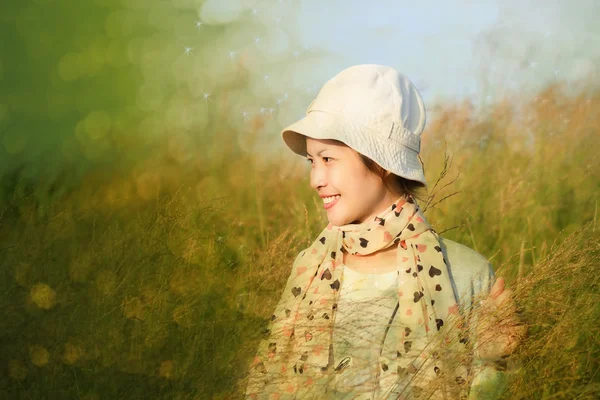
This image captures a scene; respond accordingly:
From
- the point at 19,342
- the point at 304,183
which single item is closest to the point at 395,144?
the point at 19,342

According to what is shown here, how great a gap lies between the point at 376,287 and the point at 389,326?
0.14 meters

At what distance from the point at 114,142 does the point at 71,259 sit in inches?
64.8

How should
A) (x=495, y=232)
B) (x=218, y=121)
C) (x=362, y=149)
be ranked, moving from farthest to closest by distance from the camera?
1. (x=218, y=121)
2. (x=495, y=232)
3. (x=362, y=149)

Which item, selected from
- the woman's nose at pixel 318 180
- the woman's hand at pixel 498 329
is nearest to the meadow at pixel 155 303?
the woman's hand at pixel 498 329

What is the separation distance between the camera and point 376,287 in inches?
88.9

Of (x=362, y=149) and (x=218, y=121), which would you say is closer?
(x=362, y=149)

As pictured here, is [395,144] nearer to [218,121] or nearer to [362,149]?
[362,149]

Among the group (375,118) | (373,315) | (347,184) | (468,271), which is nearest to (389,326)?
(373,315)

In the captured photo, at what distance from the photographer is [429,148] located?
13.8 ft

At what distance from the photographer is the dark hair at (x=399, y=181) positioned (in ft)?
7.63

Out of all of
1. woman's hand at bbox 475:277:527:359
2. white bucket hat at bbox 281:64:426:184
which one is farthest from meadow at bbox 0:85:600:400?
white bucket hat at bbox 281:64:426:184

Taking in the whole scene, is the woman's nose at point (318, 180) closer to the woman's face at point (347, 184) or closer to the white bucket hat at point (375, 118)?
the woman's face at point (347, 184)

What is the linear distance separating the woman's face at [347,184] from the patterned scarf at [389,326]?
0.04 meters

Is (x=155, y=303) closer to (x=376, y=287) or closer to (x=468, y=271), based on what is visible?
(x=376, y=287)
